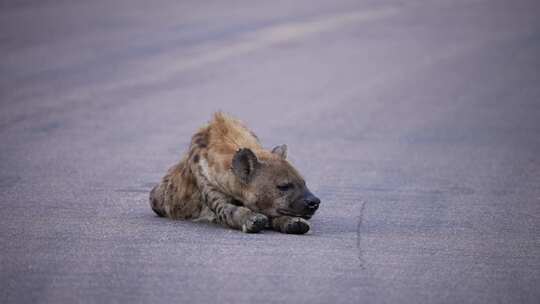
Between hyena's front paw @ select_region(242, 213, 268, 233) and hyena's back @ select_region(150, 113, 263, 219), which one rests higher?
hyena's back @ select_region(150, 113, 263, 219)

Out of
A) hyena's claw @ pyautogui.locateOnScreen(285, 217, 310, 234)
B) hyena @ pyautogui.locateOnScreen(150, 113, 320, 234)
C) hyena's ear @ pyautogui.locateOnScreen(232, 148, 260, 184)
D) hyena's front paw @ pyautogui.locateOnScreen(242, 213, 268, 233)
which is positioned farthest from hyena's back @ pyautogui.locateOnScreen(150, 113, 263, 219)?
hyena's claw @ pyautogui.locateOnScreen(285, 217, 310, 234)

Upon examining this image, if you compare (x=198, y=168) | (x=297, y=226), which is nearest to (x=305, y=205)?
(x=297, y=226)

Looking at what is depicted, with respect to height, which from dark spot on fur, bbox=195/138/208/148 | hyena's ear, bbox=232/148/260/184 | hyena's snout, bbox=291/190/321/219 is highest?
dark spot on fur, bbox=195/138/208/148

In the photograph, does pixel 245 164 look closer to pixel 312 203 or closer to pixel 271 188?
pixel 271 188

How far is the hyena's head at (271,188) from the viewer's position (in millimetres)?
6723

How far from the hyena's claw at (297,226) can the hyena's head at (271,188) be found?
0.10 m

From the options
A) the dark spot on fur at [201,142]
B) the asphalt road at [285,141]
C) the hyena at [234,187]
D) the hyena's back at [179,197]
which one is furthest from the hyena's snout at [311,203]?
the dark spot on fur at [201,142]

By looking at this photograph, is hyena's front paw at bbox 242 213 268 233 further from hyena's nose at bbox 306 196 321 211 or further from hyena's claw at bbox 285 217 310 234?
hyena's nose at bbox 306 196 321 211

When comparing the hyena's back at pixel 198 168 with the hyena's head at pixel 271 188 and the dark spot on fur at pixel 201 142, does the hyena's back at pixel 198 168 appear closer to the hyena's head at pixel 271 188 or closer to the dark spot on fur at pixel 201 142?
the dark spot on fur at pixel 201 142

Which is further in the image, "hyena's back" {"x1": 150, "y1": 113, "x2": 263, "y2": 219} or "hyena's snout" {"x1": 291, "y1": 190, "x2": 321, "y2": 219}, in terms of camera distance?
"hyena's back" {"x1": 150, "y1": 113, "x2": 263, "y2": 219}

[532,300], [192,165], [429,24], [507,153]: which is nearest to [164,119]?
[507,153]

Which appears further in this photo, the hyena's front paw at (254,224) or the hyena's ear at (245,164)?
the hyena's ear at (245,164)

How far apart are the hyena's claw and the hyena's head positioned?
3.8 inches

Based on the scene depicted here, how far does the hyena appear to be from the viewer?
22.0 ft
